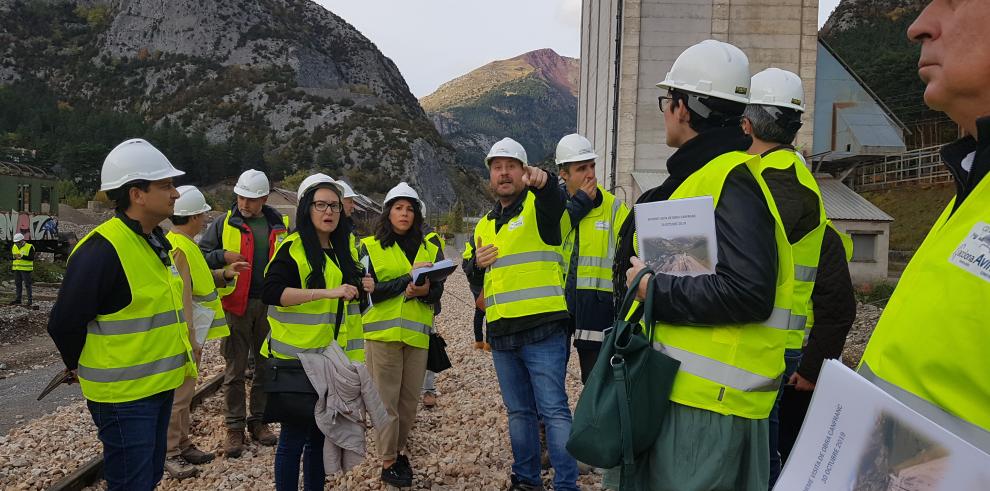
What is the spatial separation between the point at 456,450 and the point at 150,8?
121143mm

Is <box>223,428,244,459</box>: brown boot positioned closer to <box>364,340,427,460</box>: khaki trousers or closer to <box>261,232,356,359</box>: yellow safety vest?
<box>364,340,427,460</box>: khaki trousers

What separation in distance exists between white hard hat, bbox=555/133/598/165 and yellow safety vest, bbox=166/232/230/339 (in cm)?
292

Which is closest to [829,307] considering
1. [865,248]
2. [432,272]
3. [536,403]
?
[536,403]

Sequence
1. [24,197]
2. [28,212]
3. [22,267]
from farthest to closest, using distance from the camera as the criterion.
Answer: [24,197] → [28,212] → [22,267]

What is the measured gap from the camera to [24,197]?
87.7ft

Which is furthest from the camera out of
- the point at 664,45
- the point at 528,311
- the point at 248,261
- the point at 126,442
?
the point at 664,45

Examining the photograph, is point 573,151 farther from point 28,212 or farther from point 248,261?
point 28,212

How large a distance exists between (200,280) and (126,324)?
2019 mm

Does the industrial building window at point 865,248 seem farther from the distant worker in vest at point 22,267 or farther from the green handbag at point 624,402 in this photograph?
the distant worker in vest at point 22,267

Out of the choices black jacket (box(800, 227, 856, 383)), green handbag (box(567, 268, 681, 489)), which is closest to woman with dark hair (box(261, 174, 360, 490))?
green handbag (box(567, 268, 681, 489))

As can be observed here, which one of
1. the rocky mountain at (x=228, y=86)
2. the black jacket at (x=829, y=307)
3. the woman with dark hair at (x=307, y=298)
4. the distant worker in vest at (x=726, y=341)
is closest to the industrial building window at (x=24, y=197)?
the woman with dark hair at (x=307, y=298)

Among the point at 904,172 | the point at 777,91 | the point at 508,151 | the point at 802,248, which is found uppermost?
the point at 904,172

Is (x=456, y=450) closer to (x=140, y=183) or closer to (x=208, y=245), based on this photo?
(x=208, y=245)

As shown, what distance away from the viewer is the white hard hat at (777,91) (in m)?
3.31
